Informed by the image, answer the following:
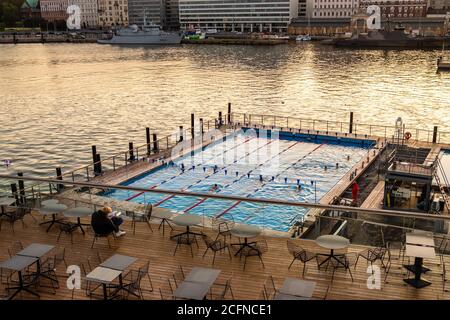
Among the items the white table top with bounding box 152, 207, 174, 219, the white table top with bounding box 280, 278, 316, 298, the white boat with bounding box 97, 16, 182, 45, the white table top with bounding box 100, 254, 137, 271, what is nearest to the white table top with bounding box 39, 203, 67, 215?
the white table top with bounding box 152, 207, 174, 219

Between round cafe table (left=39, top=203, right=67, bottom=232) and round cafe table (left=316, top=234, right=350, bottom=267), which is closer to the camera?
round cafe table (left=316, top=234, right=350, bottom=267)

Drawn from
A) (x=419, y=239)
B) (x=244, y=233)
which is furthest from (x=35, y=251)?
(x=419, y=239)

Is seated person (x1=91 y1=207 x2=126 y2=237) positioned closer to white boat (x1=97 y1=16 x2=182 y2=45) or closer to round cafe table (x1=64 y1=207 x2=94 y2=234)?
round cafe table (x1=64 y1=207 x2=94 y2=234)

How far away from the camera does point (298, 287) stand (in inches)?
329

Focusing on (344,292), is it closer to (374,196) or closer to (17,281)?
(17,281)

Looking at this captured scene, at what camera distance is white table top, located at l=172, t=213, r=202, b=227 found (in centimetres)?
1095

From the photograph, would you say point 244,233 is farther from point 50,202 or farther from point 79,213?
point 50,202

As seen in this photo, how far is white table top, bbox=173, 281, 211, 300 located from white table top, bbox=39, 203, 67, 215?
15.8ft

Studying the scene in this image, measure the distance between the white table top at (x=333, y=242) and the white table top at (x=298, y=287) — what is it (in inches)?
50.0

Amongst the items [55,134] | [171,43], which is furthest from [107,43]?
[55,134]

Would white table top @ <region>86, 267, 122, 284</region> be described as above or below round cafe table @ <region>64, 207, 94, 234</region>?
below

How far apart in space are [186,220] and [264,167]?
68.0 feet

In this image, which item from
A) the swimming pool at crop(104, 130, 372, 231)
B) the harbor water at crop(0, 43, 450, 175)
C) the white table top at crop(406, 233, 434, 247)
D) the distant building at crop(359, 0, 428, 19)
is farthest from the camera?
the distant building at crop(359, 0, 428, 19)

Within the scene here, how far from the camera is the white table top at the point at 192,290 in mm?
8155
